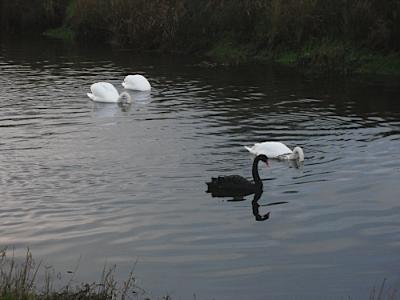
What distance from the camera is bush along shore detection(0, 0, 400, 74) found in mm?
32625

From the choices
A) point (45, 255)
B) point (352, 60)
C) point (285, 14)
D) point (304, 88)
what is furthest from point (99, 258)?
point (285, 14)

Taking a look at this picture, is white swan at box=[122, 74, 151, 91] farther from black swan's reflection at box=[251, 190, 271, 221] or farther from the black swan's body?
black swan's reflection at box=[251, 190, 271, 221]

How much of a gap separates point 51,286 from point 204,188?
237 inches

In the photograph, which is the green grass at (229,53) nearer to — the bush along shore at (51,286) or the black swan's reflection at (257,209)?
the black swan's reflection at (257,209)

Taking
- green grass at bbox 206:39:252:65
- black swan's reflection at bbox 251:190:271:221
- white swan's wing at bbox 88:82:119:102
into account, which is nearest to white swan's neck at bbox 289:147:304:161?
black swan's reflection at bbox 251:190:271:221

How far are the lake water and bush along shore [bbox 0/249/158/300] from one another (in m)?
0.32

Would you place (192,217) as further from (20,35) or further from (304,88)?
(20,35)

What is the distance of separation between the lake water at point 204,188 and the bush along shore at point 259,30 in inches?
172

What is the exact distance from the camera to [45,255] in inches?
476

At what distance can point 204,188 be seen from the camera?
1589 cm

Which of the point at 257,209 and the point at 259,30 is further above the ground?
the point at 259,30

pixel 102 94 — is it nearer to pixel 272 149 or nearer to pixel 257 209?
pixel 272 149

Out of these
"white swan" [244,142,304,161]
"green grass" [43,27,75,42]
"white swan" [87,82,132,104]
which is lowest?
"green grass" [43,27,75,42]

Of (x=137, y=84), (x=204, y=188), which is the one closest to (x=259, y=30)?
(x=137, y=84)
